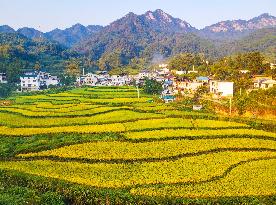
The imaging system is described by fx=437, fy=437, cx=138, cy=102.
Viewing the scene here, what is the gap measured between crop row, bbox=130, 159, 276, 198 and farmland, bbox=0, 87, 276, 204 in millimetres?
44

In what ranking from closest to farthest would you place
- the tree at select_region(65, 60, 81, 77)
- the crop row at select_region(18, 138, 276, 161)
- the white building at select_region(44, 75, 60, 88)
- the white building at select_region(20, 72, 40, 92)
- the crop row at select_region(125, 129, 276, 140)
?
1. the crop row at select_region(18, 138, 276, 161)
2. the crop row at select_region(125, 129, 276, 140)
3. the white building at select_region(20, 72, 40, 92)
4. the white building at select_region(44, 75, 60, 88)
5. the tree at select_region(65, 60, 81, 77)

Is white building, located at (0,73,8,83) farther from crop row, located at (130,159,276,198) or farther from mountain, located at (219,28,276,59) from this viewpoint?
mountain, located at (219,28,276,59)

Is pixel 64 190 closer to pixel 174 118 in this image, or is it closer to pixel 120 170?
pixel 120 170

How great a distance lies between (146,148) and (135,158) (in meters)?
2.46

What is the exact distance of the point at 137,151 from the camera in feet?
86.6

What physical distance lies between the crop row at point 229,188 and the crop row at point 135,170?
1.98 ft

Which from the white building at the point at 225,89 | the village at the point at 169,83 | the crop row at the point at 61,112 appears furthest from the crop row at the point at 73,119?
the white building at the point at 225,89

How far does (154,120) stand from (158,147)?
8452mm

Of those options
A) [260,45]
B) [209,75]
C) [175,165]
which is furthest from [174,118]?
[260,45]

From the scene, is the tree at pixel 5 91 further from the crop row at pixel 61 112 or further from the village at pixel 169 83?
the crop row at pixel 61 112

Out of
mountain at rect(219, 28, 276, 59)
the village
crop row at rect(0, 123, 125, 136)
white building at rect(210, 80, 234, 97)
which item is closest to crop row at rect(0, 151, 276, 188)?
crop row at rect(0, 123, 125, 136)

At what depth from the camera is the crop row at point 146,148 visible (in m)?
25.4

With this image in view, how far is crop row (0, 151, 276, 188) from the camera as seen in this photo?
2095 centimetres

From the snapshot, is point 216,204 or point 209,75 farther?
point 209,75
